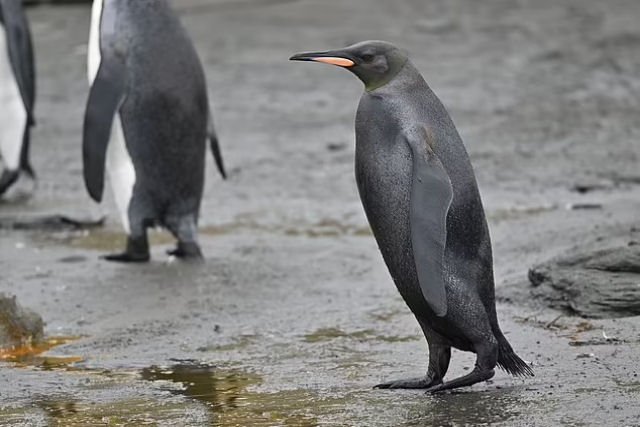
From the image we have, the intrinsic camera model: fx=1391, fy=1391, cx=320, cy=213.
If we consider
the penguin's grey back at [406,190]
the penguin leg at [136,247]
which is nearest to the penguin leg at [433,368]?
the penguin's grey back at [406,190]

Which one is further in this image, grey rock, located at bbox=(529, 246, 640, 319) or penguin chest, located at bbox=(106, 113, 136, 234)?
penguin chest, located at bbox=(106, 113, 136, 234)

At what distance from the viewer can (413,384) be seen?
15.1 ft

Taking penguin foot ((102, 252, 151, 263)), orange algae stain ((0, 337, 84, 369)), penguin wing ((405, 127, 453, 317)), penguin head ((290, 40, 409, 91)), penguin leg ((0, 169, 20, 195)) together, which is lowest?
penguin leg ((0, 169, 20, 195))

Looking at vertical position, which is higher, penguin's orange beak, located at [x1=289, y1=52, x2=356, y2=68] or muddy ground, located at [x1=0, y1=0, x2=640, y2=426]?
penguin's orange beak, located at [x1=289, y1=52, x2=356, y2=68]

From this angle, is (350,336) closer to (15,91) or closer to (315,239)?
(315,239)

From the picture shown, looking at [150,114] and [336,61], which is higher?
[336,61]

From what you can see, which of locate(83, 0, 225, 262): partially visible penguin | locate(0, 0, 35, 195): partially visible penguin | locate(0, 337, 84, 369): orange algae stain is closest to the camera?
locate(0, 337, 84, 369): orange algae stain

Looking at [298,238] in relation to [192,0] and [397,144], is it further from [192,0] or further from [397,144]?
[192,0]

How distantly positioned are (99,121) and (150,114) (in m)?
0.30

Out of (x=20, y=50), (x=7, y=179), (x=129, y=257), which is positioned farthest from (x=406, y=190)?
(x=20, y=50)

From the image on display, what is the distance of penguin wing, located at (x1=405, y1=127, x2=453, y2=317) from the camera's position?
14.4 ft

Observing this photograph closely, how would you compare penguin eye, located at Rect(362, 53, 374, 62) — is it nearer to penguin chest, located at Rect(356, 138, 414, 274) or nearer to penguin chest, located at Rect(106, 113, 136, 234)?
penguin chest, located at Rect(356, 138, 414, 274)

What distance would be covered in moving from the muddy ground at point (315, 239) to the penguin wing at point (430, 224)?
38 centimetres

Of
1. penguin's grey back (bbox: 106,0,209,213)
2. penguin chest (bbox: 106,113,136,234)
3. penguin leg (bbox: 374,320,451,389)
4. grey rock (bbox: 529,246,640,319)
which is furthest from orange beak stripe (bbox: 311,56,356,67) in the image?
penguin chest (bbox: 106,113,136,234)
